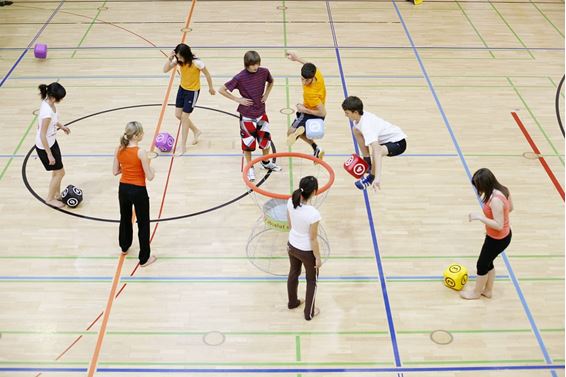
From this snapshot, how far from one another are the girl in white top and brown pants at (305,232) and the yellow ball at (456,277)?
1.54 metres

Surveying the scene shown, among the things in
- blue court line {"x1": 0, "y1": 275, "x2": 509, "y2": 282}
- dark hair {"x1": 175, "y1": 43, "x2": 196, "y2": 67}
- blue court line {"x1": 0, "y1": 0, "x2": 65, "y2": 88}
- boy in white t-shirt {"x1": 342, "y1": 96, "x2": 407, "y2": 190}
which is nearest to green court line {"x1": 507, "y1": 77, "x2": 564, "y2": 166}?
boy in white t-shirt {"x1": 342, "y1": 96, "x2": 407, "y2": 190}

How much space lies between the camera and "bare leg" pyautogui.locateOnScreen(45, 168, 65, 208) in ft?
28.1

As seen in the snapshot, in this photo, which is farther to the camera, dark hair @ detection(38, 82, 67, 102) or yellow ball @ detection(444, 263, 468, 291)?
dark hair @ detection(38, 82, 67, 102)

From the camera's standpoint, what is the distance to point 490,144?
399 inches

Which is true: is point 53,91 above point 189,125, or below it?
above

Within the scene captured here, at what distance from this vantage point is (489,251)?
6.88m

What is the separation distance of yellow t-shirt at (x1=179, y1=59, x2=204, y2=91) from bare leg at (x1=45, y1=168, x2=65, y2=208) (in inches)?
76.3

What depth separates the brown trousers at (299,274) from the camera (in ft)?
21.3

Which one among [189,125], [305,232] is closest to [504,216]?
[305,232]

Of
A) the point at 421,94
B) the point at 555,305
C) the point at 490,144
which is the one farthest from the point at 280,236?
the point at 421,94

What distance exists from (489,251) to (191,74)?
4457mm

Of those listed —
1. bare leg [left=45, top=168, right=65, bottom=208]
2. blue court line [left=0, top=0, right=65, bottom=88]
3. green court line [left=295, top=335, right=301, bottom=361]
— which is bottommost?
blue court line [left=0, top=0, right=65, bottom=88]

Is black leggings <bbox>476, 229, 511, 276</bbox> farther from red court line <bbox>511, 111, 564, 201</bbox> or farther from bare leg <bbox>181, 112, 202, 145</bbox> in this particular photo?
bare leg <bbox>181, 112, 202, 145</bbox>

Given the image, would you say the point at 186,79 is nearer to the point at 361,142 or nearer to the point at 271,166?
the point at 271,166
